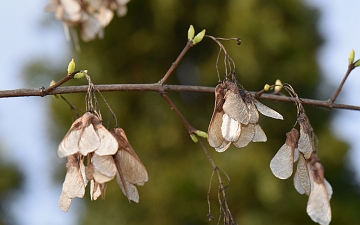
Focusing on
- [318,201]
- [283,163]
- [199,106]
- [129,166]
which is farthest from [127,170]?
[199,106]

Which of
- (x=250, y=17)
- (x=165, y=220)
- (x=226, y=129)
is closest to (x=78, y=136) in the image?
(x=226, y=129)

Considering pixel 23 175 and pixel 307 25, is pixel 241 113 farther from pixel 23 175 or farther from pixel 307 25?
pixel 23 175

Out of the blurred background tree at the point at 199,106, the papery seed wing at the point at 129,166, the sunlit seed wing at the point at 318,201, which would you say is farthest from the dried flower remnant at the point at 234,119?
the blurred background tree at the point at 199,106

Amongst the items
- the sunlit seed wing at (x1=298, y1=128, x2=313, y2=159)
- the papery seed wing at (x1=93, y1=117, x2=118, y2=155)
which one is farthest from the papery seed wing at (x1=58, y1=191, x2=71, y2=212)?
the sunlit seed wing at (x1=298, y1=128, x2=313, y2=159)

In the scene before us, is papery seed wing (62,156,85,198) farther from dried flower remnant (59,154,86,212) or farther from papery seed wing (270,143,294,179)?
papery seed wing (270,143,294,179)

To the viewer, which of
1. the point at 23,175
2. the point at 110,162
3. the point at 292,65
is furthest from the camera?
the point at 23,175

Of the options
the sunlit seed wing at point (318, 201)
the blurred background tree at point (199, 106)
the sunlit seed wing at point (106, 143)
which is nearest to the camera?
the sunlit seed wing at point (106, 143)

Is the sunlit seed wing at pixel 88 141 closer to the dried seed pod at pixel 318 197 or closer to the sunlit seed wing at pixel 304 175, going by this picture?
the sunlit seed wing at pixel 304 175

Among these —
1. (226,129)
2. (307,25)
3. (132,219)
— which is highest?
(226,129)
